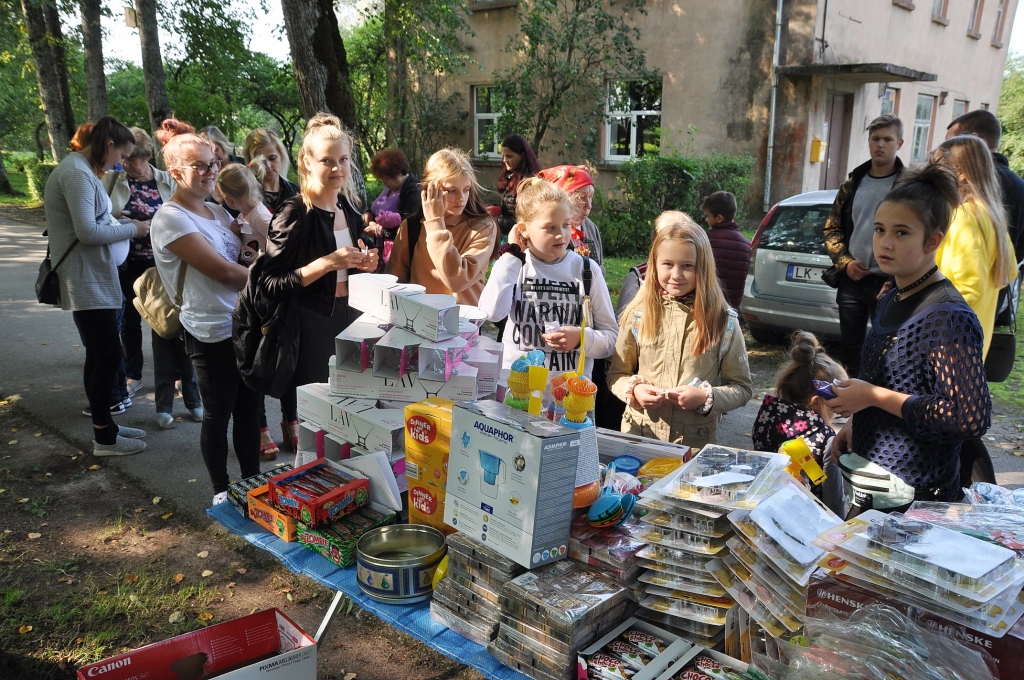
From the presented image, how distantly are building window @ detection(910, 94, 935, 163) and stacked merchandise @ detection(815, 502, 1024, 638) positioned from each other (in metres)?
19.4

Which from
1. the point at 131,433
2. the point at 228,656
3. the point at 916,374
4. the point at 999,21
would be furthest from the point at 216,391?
Result: the point at 999,21

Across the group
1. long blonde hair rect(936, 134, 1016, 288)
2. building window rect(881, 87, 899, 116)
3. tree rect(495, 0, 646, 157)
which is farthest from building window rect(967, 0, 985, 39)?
long blonde hair rect(936, 134, 1016, 288)

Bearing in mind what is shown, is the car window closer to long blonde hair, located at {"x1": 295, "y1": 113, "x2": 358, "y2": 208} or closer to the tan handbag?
long blonde hair, located at {"x1": 295, "y1": 113, "x2": 358, "y2": 208}

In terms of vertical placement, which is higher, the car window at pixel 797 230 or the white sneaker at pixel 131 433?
the car window at pixel 797 230

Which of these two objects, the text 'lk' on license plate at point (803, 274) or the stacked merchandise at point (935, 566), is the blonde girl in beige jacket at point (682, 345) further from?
the text 'lk' on license plate at point (803, 274)

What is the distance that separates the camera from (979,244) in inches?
115

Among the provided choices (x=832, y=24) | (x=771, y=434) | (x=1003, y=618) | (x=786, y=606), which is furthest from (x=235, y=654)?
(x=832, y=24)

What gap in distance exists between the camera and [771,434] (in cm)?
310

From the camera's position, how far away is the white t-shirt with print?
3238 mm

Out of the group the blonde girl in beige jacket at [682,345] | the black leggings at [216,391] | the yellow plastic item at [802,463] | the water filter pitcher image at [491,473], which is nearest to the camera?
the water filter pitcher image at [491,473]

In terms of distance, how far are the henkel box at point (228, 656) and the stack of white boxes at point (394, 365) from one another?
64cm

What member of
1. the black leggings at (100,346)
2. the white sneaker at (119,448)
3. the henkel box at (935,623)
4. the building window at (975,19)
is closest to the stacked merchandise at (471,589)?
the henkel box at (935,623)

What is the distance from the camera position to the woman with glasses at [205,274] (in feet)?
Result: 10.6

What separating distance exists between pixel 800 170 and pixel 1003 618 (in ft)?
43.6
